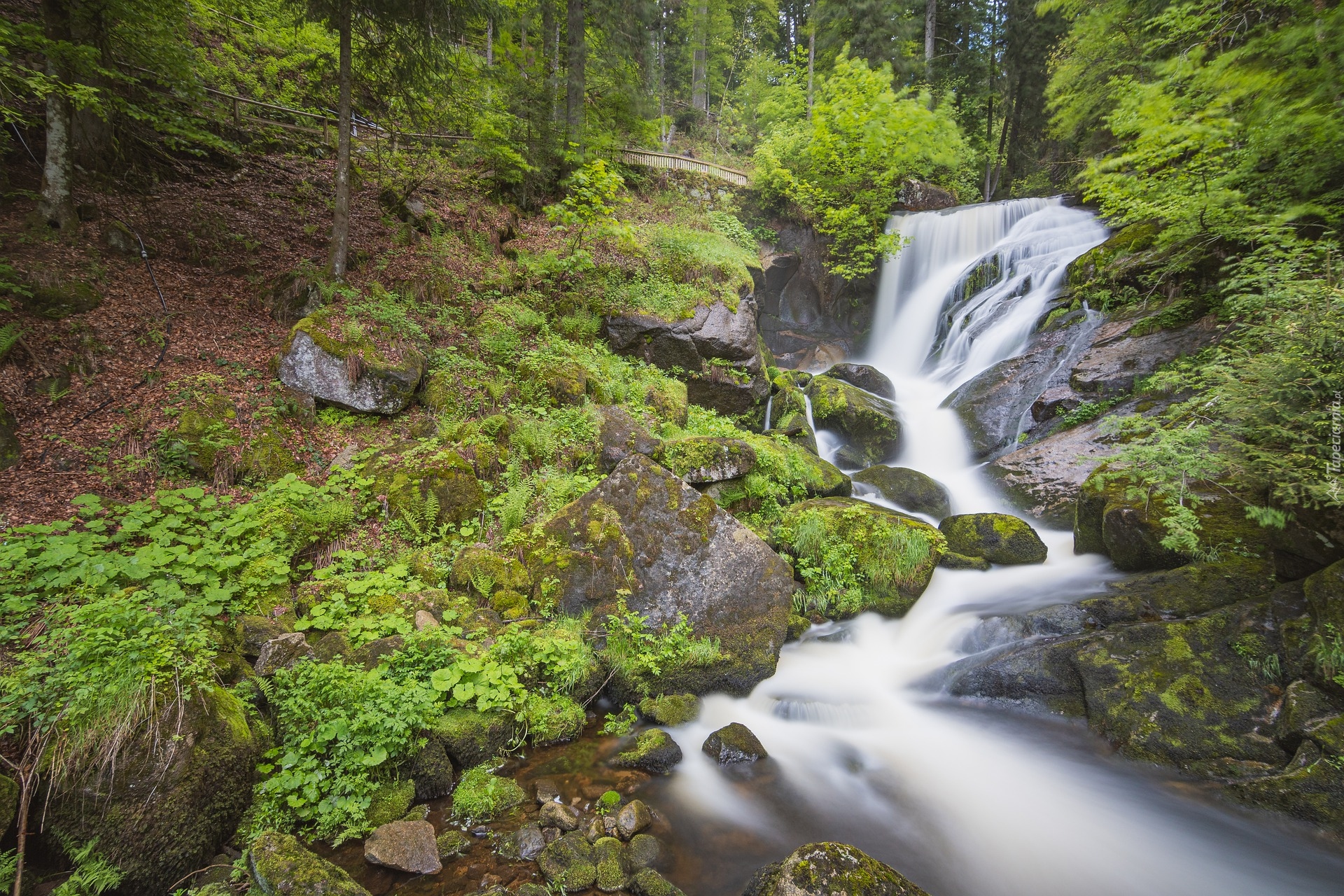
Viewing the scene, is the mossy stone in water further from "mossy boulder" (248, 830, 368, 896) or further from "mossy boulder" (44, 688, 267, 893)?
"mossy boulder" (44, 688, 267, 893)

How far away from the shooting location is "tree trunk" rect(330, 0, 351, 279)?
25.2 ft

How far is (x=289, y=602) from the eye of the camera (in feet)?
16.2

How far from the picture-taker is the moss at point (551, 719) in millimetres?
4539

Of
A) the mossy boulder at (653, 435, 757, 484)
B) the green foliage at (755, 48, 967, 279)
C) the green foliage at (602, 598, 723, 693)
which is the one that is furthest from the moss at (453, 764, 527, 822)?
the green foliage at (755, 48, 967, 279)

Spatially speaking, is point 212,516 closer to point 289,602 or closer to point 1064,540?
point 289,602

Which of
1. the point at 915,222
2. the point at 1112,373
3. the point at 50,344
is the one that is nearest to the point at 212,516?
the point at 50,344

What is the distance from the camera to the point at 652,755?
4.52m

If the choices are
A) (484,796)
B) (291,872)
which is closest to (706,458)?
(484,796)

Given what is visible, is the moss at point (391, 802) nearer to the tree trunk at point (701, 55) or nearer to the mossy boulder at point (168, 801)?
the mossy boulder at point (168, 801)

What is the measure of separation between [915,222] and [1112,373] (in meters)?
9.94

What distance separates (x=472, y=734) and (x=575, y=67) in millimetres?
14991

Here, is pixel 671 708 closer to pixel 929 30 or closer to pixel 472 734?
pixel 472 734

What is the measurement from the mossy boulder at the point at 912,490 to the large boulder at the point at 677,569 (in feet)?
13.2

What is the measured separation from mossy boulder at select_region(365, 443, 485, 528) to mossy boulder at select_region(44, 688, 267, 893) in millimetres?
2749
